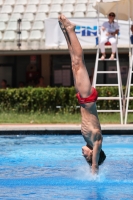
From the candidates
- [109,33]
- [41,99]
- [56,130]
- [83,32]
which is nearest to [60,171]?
[56,130]

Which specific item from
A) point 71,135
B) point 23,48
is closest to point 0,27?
point 23,48

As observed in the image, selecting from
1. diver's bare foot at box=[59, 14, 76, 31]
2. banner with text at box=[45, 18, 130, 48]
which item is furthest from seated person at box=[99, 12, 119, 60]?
diver's bare foot at box=[59, 14, 76, 31]

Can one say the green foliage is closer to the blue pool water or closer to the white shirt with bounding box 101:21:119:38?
the white shirt with bounding box 101:21:119:38

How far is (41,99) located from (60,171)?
10.1 metres

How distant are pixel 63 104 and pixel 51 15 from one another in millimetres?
6050

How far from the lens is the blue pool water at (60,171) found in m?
7.07

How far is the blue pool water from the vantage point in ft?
23.2

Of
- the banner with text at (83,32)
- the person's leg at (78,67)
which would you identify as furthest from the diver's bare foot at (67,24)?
the banner with text at (83,32)

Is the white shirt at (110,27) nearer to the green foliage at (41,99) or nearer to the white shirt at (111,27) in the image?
the white shirt at (111,27)

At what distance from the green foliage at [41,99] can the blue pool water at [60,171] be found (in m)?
5.52

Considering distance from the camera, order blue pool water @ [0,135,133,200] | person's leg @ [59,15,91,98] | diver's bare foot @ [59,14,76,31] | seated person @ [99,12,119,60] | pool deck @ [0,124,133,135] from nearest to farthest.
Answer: blue pool water @ [0,135,133,200] < person's leg @ [59,15,91,98] < diver's bare foot @ [59,14,76,31] < pool deck @ [0,124,133,135] < seated person @ [99,12,119,60]

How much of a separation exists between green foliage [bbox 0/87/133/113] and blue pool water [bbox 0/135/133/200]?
5.52m

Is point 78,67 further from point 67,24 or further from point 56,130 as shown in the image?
point 56,130

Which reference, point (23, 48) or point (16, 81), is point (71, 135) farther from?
point (16, 81)
